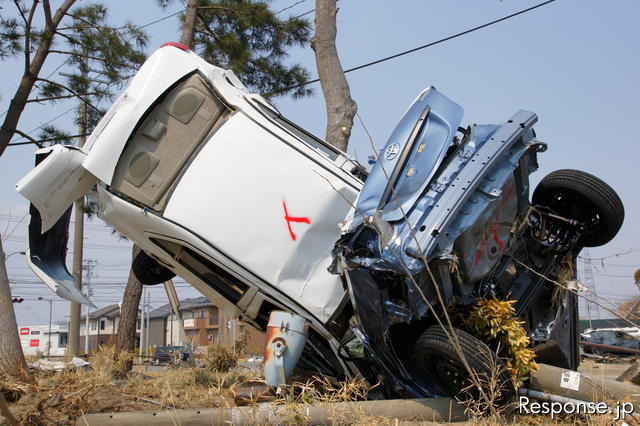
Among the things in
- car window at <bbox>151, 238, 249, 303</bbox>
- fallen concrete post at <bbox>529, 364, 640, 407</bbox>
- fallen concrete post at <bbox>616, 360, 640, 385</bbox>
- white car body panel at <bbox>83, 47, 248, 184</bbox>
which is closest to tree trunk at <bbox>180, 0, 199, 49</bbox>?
white car body panel at <bbox>83, 47, 248, 184</bbox>

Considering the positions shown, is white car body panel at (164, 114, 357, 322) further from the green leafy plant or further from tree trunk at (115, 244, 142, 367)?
tree trunk at (115, 244, 142, 367)

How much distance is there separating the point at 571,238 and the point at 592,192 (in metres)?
0.40

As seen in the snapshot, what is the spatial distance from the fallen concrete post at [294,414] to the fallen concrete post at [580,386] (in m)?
0.64

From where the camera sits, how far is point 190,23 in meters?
10.8

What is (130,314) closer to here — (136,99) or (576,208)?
(136,99)

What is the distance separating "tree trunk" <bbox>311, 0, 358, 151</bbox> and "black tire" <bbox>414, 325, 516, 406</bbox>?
4935 millimetres

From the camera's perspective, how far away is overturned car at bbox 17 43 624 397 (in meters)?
4.18

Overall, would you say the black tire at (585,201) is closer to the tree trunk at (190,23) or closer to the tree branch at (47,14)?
the tree trunk at (190,23)

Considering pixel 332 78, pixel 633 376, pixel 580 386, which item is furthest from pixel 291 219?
pixel 332 78

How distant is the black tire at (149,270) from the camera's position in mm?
6516

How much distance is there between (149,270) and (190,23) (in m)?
5.70

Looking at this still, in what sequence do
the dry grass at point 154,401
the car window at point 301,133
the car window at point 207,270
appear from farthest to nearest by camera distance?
the car window at point 301,133
the car window at point 207,270
the dry grass at point 154,401

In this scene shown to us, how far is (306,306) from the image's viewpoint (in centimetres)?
453

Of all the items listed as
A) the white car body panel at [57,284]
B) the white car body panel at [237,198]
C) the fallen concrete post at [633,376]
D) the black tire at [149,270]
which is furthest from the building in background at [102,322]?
the fallen concrete post at [633,376]
